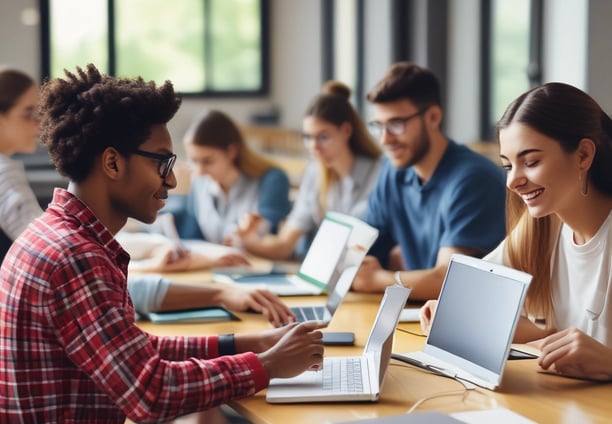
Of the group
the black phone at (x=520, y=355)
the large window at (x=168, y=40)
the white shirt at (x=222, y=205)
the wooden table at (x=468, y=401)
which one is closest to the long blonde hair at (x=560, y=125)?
the black phone at (x=520, y=355)

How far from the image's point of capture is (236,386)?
5.60 ft

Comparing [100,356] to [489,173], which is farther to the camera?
[489,173]

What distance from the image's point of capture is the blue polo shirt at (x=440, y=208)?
115 inches

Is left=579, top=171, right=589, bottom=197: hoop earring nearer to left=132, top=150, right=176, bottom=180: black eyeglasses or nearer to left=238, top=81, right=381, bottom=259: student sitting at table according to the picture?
left=132, top=150, right=176, bottom=180: black eyeglasses

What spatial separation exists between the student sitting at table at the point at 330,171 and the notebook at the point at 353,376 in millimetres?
1844

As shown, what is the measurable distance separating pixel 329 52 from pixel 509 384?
22.9 ft

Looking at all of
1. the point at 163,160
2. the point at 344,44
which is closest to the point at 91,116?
the point at 163,160

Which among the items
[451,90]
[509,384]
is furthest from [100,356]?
[451,90]

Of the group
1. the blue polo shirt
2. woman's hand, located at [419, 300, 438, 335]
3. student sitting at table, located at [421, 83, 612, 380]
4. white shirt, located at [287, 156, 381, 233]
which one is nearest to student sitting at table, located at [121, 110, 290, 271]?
white shirt, located at [287, 156, 381, 233]

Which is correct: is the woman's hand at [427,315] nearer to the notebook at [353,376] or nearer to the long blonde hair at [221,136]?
the notebook at [353,376]

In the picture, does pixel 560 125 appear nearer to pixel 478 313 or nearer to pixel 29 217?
pixel 478 313

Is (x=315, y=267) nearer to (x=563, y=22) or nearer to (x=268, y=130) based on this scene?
(x=563, y=22)

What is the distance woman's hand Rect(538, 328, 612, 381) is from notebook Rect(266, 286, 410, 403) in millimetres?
326

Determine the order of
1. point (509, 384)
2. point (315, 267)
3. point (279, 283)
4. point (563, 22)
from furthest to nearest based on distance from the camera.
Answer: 1. point (563, 22)
2. point (279, 283)
3. point (315, 267)
4. point (509, 384)
